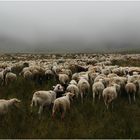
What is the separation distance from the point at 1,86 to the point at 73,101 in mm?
5616

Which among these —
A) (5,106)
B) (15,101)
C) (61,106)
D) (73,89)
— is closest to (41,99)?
(15,101)

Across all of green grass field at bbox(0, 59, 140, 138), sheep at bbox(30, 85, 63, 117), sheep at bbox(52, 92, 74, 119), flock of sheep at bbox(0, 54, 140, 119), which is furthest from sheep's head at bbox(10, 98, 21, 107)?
sheep at bbox(52, 92, 74, 119)

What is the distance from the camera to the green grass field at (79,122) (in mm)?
10320

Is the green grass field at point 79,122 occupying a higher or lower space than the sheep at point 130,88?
lower

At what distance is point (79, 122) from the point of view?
11.5 m

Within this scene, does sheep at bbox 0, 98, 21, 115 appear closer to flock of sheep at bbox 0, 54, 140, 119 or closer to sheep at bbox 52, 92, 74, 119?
flock of sheep at bbox 0, 54, 140, 119

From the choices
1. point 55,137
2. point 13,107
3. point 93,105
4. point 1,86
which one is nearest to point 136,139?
point 55,137

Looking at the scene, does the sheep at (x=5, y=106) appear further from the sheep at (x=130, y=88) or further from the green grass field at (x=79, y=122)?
the sheep at (x=130, y=88)

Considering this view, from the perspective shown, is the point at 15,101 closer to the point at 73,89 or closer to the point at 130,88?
the point at 73,89

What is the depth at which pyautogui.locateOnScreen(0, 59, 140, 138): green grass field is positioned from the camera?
33.9ft

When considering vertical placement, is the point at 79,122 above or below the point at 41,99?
below

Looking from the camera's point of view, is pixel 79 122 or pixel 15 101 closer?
pixel 79 122

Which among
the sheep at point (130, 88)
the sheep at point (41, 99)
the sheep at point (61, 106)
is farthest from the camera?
the sheep at point (130, 88)

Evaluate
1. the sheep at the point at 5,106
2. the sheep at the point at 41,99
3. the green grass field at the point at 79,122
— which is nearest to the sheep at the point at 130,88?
the green grass field at the point at 79,122
